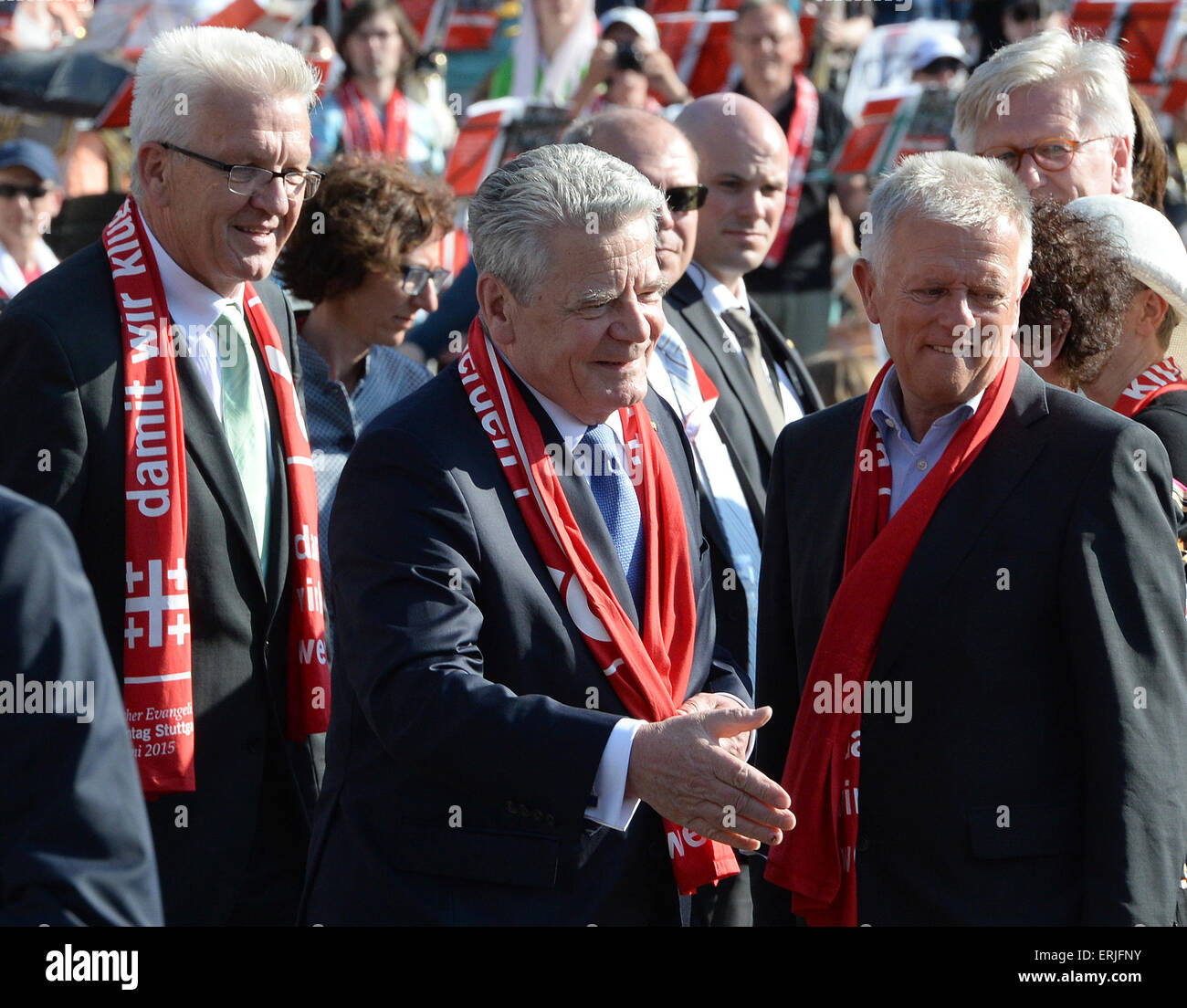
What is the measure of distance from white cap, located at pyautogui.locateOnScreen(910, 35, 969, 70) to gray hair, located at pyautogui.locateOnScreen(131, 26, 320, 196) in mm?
6847

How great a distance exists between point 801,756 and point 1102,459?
85 centimetres

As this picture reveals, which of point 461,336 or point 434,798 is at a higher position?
point 461,336

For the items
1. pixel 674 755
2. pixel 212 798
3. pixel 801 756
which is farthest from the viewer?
pixel 212 798

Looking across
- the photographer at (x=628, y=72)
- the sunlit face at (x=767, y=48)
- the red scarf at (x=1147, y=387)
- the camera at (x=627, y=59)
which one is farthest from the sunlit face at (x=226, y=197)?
the sunlit face at (x=767, y=48)

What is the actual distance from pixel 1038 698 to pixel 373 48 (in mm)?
6966

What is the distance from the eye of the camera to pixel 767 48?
9047 millimetres

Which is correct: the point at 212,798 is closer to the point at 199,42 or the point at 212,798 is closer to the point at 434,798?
the point at 434,798

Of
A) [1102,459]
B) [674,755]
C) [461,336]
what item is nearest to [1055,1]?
[461,336]

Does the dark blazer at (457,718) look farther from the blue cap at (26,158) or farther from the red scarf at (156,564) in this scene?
the blue cap at (26,158)

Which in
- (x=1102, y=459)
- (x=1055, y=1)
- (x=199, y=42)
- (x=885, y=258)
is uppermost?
(x=1055, y=1)

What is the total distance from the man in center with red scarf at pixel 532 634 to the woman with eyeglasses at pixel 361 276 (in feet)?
5.50

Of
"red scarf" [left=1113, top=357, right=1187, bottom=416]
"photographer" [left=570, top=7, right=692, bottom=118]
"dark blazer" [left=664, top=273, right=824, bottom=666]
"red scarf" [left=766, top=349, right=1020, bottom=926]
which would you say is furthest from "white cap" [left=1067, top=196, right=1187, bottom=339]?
"photographer" [left=570, top=7, right=692, bottom=118]

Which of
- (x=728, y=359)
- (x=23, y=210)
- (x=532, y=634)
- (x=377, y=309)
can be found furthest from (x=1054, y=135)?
(x=23, y=210)
